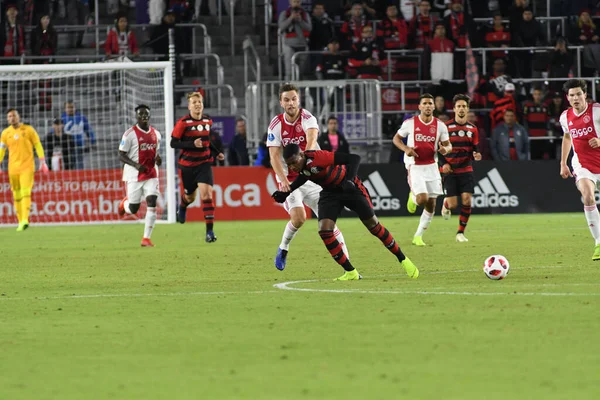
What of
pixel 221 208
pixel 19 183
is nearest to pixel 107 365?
pixel 19 183

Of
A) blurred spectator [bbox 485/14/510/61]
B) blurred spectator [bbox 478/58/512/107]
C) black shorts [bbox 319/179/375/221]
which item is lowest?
black shorts [bbox 319/179/375/221]

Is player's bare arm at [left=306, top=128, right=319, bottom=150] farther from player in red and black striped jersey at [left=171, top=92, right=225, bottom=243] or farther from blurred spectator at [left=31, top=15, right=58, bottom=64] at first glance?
blurred spectator at [left=31, top=15, right=58, bottom=64]

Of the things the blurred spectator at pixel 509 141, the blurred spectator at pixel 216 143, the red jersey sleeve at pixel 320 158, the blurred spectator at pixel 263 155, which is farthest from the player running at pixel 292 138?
the blurred spectator at pixel 509 141

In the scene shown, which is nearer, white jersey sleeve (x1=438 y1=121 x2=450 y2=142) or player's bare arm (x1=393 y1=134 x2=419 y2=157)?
player's bare arm (x1=393 y1=134 x2=419 y2=157)

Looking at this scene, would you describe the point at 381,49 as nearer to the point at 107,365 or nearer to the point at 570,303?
the point at 570,303

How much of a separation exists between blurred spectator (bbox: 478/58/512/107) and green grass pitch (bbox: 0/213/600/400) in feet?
42.0

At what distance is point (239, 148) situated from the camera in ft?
88.2

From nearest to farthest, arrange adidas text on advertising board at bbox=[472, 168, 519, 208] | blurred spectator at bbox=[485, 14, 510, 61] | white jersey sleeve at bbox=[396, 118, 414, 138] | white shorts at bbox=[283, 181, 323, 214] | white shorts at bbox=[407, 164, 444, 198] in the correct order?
1. white shorts at bbox=[283, 181, 323, 214]
2. white jersey sleeve at bbox=[396, 118, 414, 138]
3. white shorts at bbox=[407, 164, 444, 198]
4. adidas text on advertising board at bbox=[472, 168, 519, 208]
5. blurred spectator at bbox=[485, 14, 510, 61]

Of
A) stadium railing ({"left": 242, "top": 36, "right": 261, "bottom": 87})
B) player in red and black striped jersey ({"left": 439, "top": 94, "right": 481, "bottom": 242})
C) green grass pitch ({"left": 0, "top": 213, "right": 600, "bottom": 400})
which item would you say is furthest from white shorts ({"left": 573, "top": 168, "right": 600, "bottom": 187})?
stadium railing ({"left": 242, "top": 36, "right": 261, "bottom": 87})

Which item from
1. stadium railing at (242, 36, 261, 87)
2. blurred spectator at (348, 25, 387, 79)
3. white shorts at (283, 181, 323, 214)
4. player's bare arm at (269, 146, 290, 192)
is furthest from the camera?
stadium railing at (242, 36, 261, 87)

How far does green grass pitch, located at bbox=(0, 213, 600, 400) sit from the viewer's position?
6.24m

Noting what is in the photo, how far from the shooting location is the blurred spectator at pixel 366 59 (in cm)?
2891

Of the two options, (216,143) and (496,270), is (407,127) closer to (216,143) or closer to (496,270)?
(496,270)

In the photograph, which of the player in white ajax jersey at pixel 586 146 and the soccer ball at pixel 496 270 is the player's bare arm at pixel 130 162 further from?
the soccer ball at pixel 496 270
